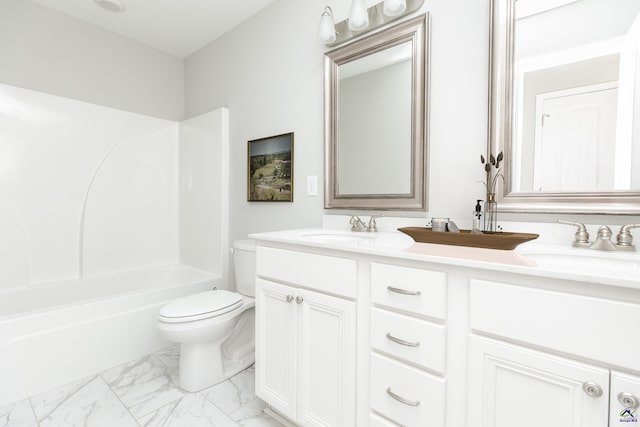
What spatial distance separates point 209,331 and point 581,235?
172 cm

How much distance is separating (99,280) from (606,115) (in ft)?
10.5

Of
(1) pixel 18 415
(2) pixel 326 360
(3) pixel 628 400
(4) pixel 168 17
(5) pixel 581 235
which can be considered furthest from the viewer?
(4) pixel 168 17

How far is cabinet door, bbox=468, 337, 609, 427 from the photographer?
2.27ft

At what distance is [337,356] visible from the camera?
1157 millimetres

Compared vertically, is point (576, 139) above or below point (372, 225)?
above

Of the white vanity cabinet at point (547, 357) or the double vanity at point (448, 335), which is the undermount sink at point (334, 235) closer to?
the double vanity at point (448, 335)

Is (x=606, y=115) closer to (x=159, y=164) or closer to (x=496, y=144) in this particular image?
(x=496, y=144)

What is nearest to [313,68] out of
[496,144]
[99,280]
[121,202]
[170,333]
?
[496,144]

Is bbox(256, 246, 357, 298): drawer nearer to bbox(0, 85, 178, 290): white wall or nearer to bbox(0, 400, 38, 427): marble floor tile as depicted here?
bbox(0, 400, 38, 427): marble floor tile

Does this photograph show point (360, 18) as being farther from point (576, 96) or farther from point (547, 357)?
point (547, 357)

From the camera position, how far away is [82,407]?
1.56 m

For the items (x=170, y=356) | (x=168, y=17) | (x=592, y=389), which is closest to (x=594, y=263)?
(x=592, y=389)

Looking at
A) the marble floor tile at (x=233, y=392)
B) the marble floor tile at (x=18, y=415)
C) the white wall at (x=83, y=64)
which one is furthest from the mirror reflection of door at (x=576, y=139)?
the white wall at (x=83, y=64)

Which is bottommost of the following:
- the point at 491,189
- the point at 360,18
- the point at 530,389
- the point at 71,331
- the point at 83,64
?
the point at 71,331
